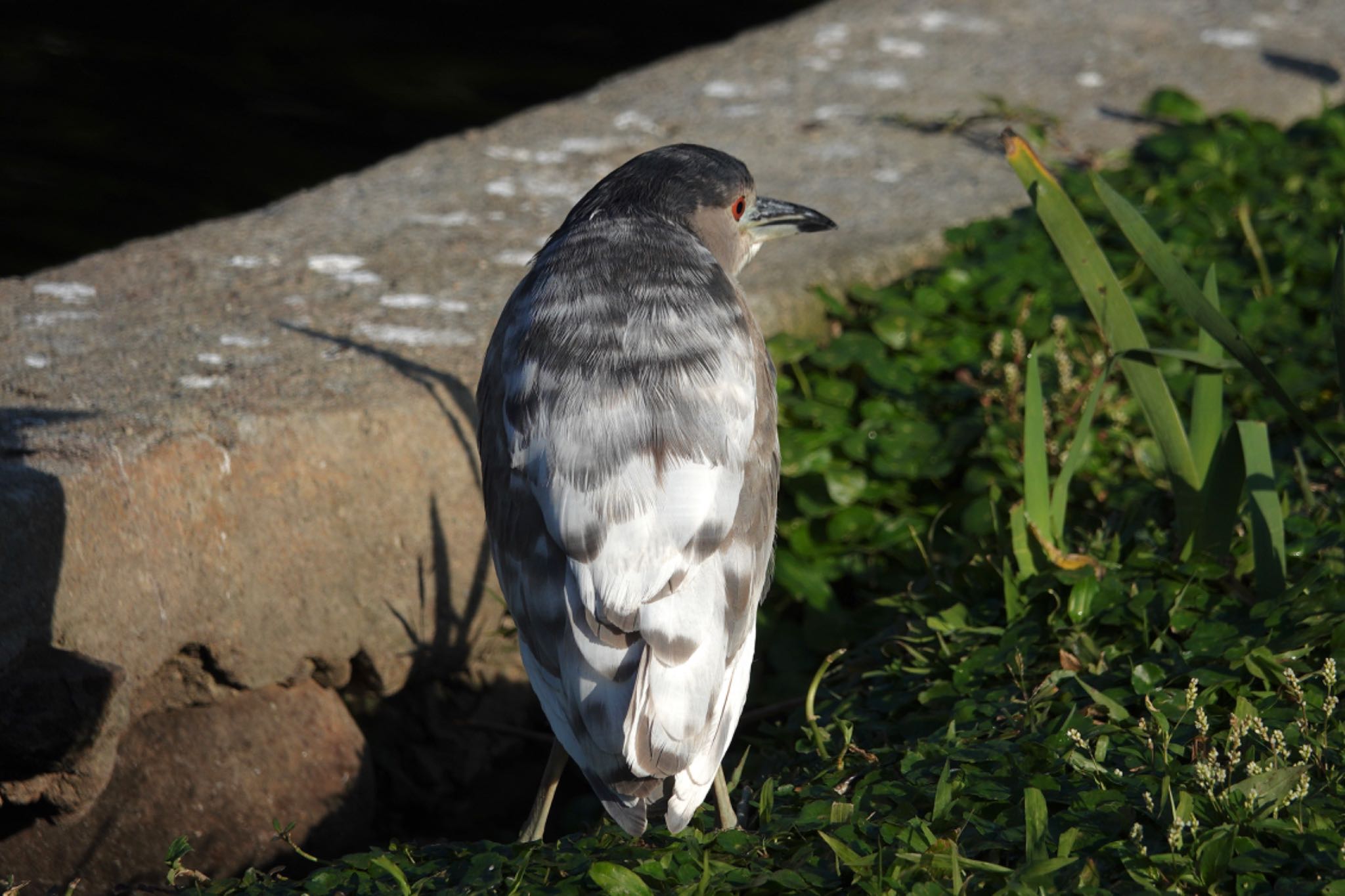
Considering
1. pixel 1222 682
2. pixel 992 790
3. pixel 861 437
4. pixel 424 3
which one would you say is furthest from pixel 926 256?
pixel 424 3

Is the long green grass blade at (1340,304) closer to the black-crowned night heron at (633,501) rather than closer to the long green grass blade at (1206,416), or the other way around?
the long green grass blade at (1206,416)

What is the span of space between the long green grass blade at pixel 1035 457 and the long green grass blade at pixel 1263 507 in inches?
15.6

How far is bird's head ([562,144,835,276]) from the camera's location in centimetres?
322

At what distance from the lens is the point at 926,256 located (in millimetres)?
4695

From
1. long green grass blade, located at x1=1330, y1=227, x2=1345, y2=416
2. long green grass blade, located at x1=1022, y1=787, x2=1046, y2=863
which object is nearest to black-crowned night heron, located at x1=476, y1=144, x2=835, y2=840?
long green grass blade, located at x1=1022, y1=787, x2=1046, y2=863

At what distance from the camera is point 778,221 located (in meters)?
3.53

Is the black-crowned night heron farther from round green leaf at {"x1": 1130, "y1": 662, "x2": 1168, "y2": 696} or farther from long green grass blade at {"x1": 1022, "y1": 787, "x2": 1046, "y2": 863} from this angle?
round green leaf at {"x1": 1130, "y1": 662, "x2": 1168, "y2": 696}

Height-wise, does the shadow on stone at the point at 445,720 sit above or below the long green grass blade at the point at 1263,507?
below

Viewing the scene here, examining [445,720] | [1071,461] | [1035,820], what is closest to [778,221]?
[1071,461]

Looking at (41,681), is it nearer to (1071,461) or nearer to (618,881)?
(618,881)

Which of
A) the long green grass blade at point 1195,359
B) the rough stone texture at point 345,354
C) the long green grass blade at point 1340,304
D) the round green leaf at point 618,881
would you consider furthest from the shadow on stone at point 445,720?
the long green grass blade at point 1340,304

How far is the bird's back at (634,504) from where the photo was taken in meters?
2.49

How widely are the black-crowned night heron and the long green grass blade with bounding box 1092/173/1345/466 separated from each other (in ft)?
2.59

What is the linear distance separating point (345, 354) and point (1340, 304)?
2.32 meters
